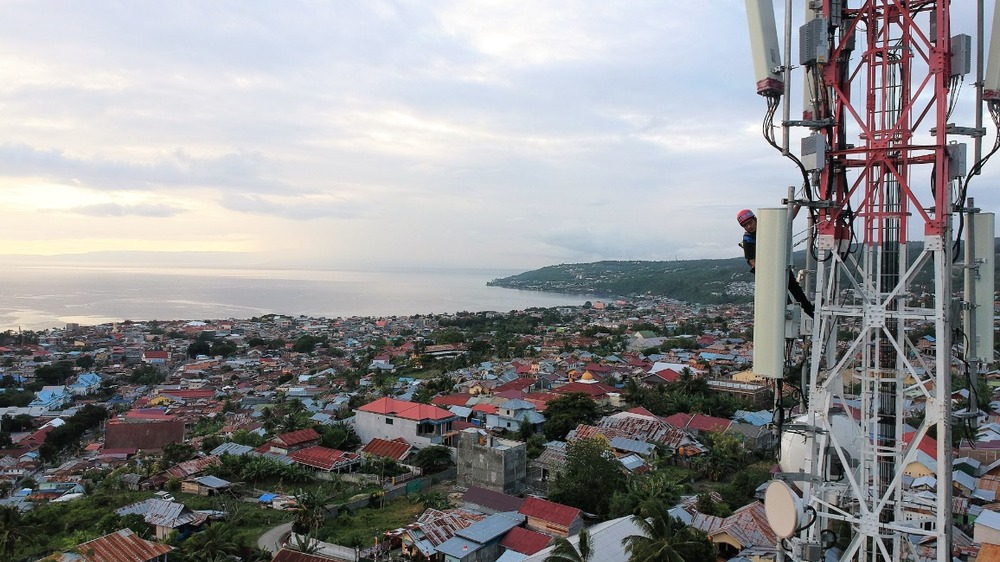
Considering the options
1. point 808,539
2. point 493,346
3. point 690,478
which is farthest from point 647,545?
point 493,346

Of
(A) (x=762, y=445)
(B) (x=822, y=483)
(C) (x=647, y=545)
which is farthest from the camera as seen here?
(A) (x=762, y=445)

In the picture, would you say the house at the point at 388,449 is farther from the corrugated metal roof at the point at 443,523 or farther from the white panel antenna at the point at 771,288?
the white panel antenna at the point at 771,288

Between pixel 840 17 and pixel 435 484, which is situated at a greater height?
pixel 840 17

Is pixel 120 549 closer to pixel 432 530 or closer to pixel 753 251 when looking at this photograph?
pixel 432 530

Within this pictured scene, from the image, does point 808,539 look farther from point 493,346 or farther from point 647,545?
point 493,346

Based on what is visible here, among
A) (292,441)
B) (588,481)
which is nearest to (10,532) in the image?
(292,441)

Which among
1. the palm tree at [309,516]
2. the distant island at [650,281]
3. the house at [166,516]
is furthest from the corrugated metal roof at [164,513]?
the distant island at [650,281]
